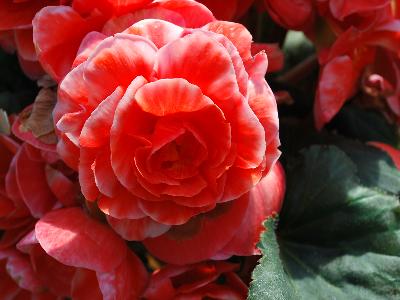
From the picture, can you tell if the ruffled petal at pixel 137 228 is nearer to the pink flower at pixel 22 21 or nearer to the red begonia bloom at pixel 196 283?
→ the red begonia bloom at pixel 196 283

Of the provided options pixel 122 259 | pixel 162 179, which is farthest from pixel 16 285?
pixel 162 179

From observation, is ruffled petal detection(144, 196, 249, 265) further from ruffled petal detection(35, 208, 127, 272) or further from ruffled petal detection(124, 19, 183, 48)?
ruffled petal detection(124, 19, 183, 48)

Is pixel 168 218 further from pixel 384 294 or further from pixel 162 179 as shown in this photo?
pixel 384 294

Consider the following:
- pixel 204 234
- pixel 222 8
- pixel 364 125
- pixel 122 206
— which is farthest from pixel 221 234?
pixel 364 125

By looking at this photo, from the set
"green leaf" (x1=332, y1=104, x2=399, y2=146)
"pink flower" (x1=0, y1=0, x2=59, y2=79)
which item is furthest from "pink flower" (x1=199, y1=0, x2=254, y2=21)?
"green leaf" (x1=332, y1=104, x2=399, y2=146)

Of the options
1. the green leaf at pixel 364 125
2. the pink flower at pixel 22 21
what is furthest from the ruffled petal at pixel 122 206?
the green leaf at pixel 364 125
